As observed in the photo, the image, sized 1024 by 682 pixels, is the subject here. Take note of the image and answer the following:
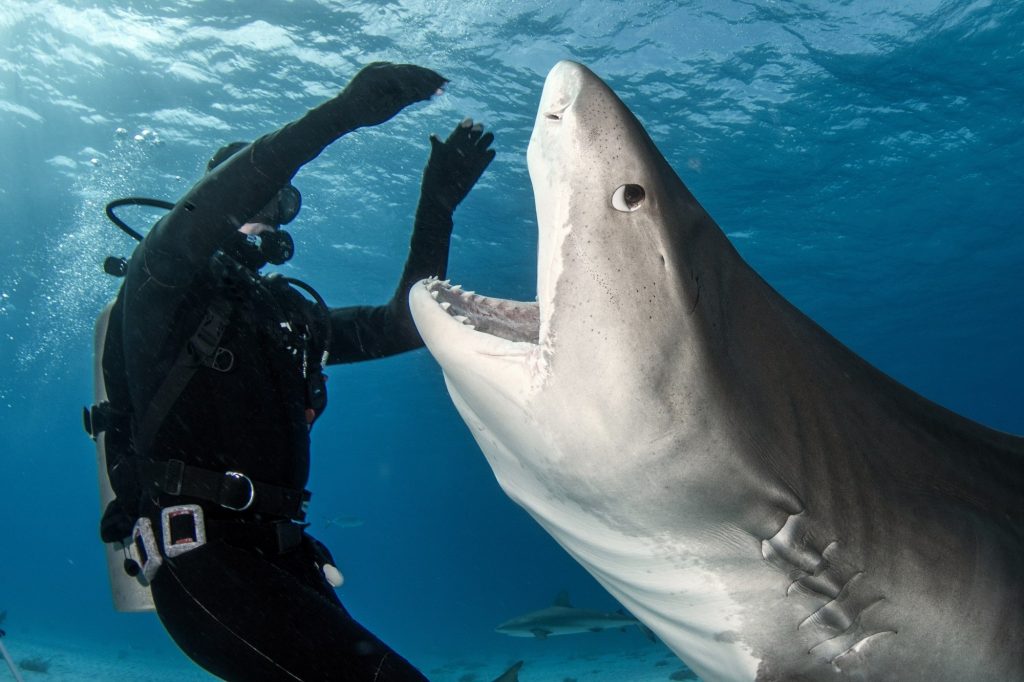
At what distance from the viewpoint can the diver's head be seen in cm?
367

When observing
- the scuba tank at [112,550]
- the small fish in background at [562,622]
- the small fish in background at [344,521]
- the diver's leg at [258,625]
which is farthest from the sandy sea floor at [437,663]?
the diver's leg at [258,625]

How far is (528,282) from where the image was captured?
26078 mm

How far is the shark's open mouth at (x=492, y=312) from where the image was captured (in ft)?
6.61

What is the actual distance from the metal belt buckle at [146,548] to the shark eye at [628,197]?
2.38 m

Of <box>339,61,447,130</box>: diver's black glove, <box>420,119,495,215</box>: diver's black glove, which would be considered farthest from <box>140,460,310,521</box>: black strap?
<box>420,119,495,215</box>: diver's black glove

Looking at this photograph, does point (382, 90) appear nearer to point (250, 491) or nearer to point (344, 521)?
point (250, 491)

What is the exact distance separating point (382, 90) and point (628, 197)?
1870mm

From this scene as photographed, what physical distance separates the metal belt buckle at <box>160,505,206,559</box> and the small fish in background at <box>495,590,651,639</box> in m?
12.5

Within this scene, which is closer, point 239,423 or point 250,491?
point 250,491

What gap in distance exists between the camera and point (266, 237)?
3.79 m

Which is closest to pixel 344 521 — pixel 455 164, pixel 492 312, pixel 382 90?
pixel 455 164

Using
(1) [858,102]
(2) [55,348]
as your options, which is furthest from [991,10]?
(2) [55,348]

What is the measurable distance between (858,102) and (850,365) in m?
18.4

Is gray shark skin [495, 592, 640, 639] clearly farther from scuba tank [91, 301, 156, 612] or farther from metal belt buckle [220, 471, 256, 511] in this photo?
metal belt buckle [220, 471, 256, 511]
